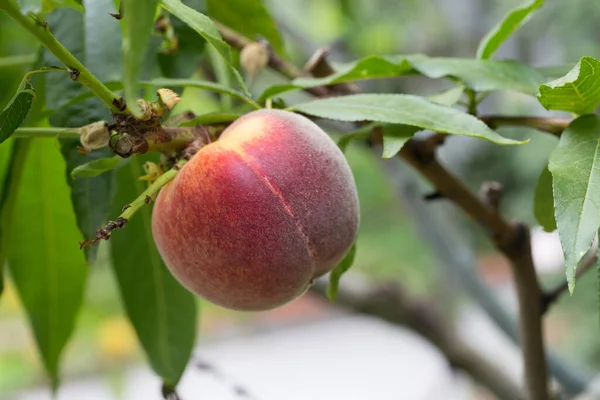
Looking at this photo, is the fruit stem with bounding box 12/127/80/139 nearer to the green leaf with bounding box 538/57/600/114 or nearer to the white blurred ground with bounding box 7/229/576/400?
the green leaf with bounding box 538/57/600/114

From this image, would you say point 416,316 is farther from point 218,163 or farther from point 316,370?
point 316,370

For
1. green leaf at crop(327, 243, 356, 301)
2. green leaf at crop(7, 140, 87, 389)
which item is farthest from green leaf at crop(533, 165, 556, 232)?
green leaf at crop(7, 140, 87, 389)

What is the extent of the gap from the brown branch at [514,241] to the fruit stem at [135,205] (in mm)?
137

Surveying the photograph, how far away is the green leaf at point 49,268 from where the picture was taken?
0.52m

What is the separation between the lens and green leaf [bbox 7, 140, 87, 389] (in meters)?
0.52

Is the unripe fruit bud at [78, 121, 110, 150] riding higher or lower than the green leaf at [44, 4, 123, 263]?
higher

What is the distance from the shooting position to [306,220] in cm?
31

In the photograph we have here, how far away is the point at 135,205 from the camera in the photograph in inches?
11.5

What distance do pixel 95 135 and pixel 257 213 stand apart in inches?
3.2

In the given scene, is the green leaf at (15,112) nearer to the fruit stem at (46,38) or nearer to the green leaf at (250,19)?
the fruit stem at (46,38)

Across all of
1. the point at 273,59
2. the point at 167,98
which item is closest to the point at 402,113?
the point at 167,98

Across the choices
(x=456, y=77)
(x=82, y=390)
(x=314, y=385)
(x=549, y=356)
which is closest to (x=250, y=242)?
(x=456, y=77)

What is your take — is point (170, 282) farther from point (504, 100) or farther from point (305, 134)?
point (504, 100)

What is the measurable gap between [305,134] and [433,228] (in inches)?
28.6
